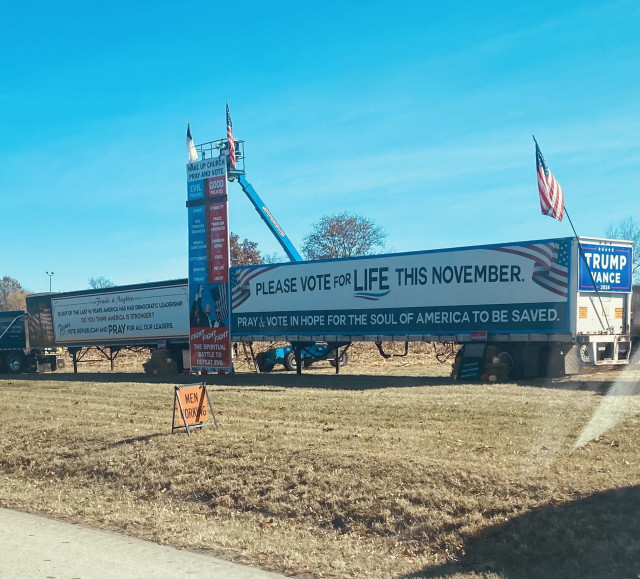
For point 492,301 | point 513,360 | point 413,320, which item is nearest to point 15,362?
point 413,320

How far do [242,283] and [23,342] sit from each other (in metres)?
13.1

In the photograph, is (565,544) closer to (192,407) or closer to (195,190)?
(192,407)

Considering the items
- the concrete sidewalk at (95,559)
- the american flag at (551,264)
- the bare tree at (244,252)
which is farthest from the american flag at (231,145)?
the bare tree at (244,252)

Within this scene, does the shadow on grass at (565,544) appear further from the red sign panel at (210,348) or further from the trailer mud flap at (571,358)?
the red sign panel at (210,348)

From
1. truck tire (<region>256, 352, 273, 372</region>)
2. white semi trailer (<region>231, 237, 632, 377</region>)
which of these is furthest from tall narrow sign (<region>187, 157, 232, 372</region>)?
truck tire (<region>256, 352, 273, 372</region>)

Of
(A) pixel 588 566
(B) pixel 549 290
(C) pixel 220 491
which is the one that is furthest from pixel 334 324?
(A) pixel 588 566

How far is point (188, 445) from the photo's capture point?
1170 centimetres

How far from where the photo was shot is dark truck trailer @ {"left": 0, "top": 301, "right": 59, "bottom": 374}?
114 feet

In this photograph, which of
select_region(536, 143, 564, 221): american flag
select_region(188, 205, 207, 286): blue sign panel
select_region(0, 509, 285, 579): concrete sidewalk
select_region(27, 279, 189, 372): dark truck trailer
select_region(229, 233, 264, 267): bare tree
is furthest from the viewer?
select_region(229, 233, 264, 267): bare tree

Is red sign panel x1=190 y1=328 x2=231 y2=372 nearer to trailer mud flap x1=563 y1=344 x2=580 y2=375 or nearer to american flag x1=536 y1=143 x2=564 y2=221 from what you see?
trailer mud flap x1=563 y1=344 x2=580 y2=375

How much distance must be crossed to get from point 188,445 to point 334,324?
13.6 m

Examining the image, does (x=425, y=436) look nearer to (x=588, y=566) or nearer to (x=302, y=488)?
(x=302, y=488)

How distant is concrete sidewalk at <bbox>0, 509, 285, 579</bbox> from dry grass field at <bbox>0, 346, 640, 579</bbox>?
296 millimetres

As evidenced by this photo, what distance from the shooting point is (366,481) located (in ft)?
30.0
